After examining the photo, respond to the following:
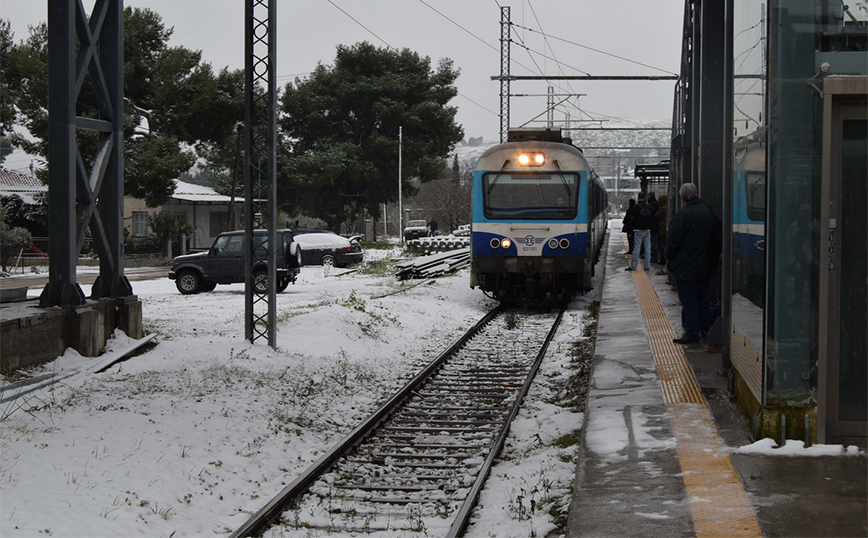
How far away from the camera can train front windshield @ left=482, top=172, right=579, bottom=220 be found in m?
16.5

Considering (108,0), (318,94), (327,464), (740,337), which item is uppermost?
(318,94)

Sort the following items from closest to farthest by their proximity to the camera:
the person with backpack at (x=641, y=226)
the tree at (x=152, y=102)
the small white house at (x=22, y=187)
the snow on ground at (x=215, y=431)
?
the snow on ground at (x=215, y=431) → the person with backpack at (x=641, y=226) → the tree at (x=152, y=102) → the small white house at (x=22, y=187)

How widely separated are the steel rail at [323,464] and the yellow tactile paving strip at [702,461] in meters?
2.50

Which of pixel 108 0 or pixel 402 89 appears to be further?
pixel 402 89

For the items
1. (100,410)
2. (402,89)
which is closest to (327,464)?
(100,410)

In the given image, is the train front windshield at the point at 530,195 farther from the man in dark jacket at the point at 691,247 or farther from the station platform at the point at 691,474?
the station platform at the point at 691,474

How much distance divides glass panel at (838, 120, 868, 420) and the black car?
1091 inches

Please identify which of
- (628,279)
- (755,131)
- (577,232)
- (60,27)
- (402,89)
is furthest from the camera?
(402,89)

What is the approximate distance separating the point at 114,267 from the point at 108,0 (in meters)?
3.35

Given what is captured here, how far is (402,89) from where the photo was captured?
165ft

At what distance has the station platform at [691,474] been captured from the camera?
186 inches

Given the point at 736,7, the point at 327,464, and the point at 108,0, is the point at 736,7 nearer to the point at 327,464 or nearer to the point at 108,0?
the point at 327,464

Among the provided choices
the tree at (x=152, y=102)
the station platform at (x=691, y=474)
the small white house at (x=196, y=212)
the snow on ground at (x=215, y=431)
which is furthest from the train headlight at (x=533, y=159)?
the small white house at (x=196, y=212)

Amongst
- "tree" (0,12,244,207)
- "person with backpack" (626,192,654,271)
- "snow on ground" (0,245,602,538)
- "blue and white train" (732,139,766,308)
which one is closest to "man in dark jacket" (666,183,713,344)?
"snow on ground" (0,245,602,538)
